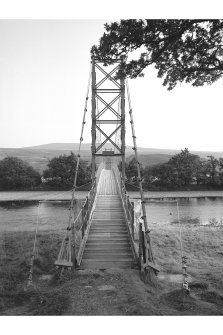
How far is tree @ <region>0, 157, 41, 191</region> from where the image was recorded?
103 feet

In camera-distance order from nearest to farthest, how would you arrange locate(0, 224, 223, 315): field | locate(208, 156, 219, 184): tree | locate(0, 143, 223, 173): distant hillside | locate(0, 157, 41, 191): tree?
locate(0, 224, 223, 315): field
locate(0, 157, 41, 191): tree
locate(208, 156, 219, 184): tree
locate(0, 143, 223, 173): distant hillside

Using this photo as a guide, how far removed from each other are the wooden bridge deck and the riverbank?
54.7ft

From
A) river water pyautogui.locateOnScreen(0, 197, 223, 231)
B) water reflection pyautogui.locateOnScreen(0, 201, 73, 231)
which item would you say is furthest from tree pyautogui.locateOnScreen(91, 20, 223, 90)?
water reflection pyautogui.locateOnScreen(0, 201, 73, 231)

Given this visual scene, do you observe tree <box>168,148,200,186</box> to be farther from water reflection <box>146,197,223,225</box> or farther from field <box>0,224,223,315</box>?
field <box>0,224,223,315</box>

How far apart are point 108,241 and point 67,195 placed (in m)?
21.2

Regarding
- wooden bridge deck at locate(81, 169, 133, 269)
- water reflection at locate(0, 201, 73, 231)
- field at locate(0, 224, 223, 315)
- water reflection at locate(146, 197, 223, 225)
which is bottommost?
water reflection at locate(146, 197, 223, 225)

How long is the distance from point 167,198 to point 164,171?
616 centimetres

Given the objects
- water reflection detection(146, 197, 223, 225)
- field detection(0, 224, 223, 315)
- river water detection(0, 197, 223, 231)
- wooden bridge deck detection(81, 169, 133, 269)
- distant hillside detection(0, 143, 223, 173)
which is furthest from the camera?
distant hillside detection(0, 143, 223, 173)

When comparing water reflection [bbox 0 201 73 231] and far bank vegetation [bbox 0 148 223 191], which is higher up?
far bank vegetation [bbox 0 148 223 191]

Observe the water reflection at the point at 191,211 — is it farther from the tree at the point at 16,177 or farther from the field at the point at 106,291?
the tree at the point at 16,177

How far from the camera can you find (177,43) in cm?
539

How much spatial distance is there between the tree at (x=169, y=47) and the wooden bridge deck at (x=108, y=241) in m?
4.56

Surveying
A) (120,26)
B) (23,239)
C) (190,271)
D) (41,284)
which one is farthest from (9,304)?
(23,239)

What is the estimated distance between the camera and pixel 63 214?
19.4m
